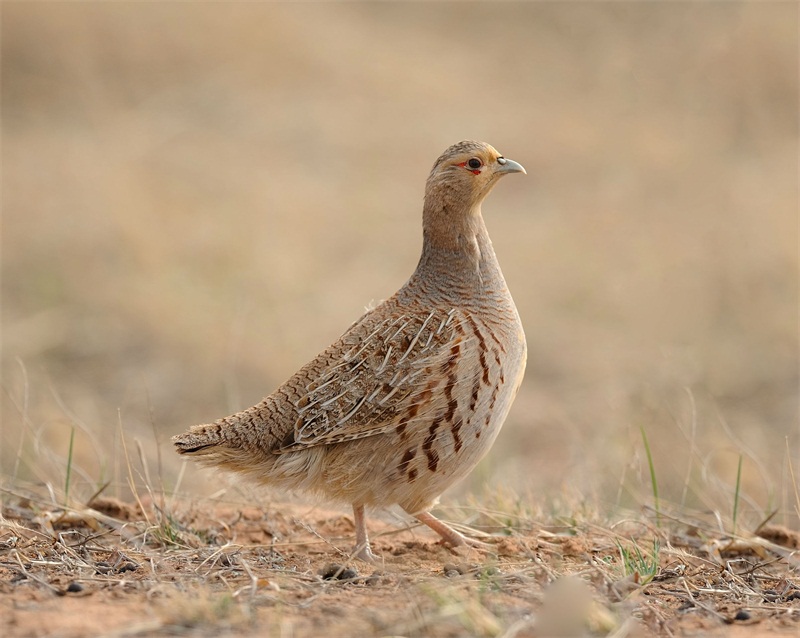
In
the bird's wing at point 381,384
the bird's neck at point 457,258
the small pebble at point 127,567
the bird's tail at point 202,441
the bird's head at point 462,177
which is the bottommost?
the small pebble at point 127,567

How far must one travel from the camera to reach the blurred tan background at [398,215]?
9.79 metres

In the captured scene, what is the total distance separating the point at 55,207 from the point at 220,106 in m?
6.01

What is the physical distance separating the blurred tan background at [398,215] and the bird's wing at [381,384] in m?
1.52

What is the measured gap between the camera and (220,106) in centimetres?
1948

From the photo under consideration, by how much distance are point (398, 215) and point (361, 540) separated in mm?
11468

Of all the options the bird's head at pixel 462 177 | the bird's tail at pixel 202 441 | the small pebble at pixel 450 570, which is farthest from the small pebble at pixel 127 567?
the bird's head at pixel 462 177

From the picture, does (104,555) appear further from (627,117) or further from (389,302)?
(627,117)

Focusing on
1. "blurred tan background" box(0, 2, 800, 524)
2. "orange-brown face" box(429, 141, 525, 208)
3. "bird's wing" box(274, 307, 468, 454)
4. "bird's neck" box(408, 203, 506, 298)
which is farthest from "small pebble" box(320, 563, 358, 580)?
"orange-brown face" box(429, 141, 525, 208)

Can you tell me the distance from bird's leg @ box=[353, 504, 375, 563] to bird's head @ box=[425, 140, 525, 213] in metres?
1.67

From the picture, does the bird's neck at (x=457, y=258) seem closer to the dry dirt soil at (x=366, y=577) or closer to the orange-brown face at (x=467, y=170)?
the orange-brown face at (x=467, y=170)

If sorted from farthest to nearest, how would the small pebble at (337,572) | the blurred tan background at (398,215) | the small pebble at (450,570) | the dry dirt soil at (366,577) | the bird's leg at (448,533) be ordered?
the blurred tan background at (398,215), the bird's leg at (448,533), the small pebble at (450,570), the small pebble at (337,572), the dry dirt soil at (366,577)

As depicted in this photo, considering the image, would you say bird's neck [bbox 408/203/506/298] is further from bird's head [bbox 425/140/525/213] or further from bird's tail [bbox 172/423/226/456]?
bird's tail [bbox 172/423/226/456]

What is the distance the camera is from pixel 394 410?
16.3ft

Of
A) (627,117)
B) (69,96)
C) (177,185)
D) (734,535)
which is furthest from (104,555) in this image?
(627,117)
